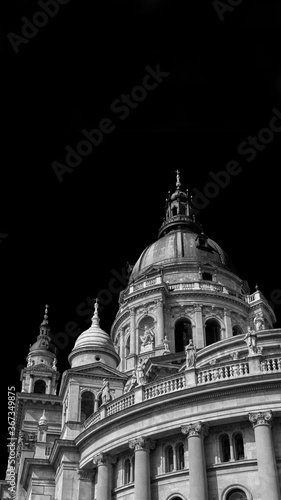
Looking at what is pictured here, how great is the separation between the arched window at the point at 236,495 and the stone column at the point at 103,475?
801 centimetres

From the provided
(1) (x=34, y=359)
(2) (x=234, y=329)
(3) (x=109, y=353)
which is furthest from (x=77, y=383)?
(1) (x=34, y=359)

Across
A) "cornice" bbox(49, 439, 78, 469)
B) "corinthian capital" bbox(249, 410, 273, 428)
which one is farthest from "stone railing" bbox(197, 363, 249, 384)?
"cornice" bbox(49, 439, 78, 469)

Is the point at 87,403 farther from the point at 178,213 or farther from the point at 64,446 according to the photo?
the point at 178,213

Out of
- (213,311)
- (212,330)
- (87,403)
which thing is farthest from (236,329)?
(87,403)

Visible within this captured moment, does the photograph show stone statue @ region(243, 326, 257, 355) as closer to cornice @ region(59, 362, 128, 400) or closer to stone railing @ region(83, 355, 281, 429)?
stone railing @ region(83, 355, 281, 429)

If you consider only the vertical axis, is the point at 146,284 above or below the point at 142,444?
above

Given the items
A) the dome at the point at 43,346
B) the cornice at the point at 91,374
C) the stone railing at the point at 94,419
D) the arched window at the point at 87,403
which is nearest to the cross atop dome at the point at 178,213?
the dome at the point at 43,346

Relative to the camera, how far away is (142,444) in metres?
33.1

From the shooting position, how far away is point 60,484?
40562 mm

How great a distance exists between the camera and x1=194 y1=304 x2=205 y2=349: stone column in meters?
63.2

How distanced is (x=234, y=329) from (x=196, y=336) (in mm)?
5254

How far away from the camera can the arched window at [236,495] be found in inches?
1165

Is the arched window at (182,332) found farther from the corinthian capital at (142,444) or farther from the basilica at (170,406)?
the corinthian capital at (142,444)

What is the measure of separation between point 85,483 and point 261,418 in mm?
14441
